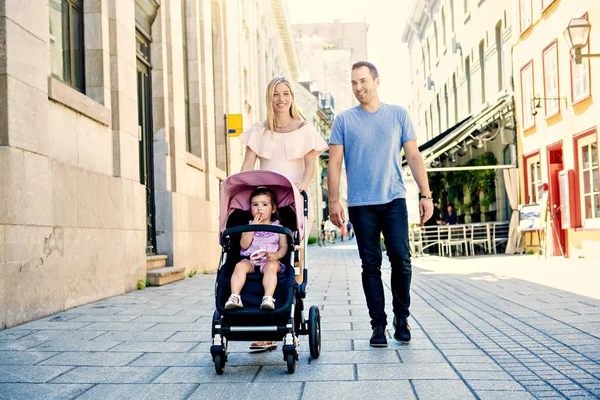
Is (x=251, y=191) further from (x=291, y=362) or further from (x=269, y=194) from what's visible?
(x=291, y=362)

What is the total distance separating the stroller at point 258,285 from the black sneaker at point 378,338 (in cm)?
52

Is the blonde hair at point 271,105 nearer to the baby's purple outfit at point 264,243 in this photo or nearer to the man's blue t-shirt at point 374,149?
the man's blue t-shirt at point 374,149

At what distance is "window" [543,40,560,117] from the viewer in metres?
17.7

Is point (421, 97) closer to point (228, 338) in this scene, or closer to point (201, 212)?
point (201, 212)

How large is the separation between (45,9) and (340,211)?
4.06m

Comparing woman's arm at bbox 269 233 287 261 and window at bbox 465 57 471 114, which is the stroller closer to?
woman's arm at bbox 269 233 287 261

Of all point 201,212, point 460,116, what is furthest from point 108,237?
point 460,116

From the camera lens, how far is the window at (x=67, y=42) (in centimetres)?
876

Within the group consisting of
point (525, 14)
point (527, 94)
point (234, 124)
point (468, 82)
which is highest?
point (525, 14)

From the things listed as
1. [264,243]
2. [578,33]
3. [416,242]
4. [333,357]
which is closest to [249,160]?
[264,243]

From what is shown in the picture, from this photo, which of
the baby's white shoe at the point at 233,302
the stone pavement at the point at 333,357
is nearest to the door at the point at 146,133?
the stone pavement at the point at 333,357

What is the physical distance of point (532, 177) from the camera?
20219 mm

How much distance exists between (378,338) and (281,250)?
1.11 metres

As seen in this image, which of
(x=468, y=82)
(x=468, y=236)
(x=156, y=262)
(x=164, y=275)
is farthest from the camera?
(x=468, y=82)
